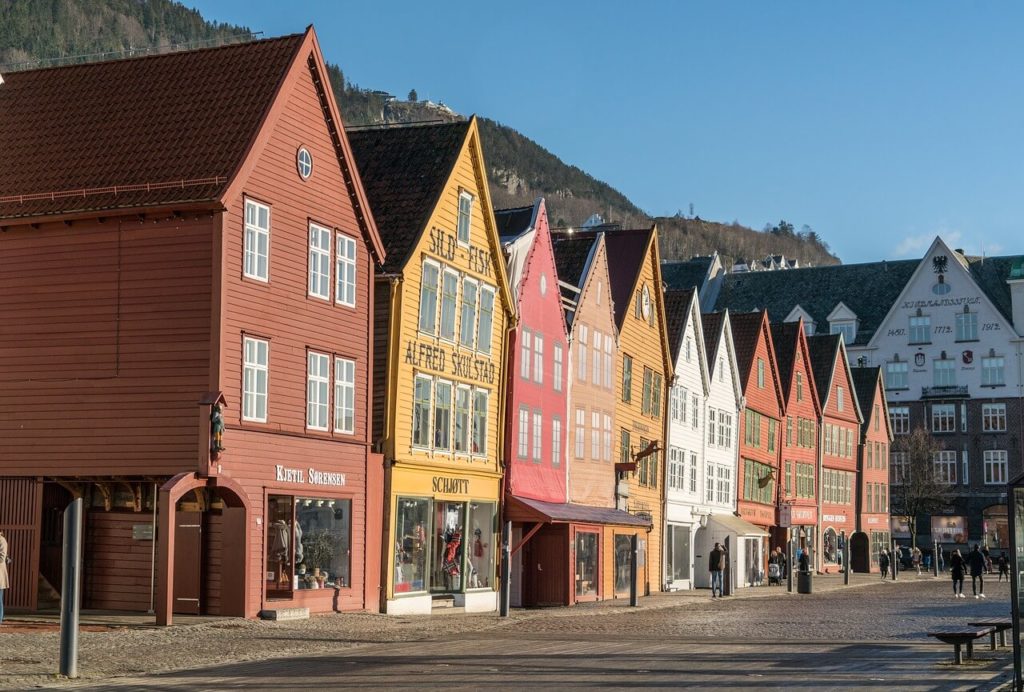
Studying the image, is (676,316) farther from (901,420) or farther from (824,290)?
(824,290)

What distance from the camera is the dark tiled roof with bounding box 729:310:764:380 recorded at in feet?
225

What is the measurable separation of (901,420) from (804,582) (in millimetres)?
53010

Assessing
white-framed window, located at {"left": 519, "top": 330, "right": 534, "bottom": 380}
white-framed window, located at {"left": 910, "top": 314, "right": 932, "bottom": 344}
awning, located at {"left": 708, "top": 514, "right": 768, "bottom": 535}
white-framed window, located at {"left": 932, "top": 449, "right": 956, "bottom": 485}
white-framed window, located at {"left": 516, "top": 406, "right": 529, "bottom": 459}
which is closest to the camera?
white-framed window, located at {"left": 516, "top": 406, "right": 529, "bottom": 459}

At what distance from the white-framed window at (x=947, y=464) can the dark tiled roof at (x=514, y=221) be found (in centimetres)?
6244

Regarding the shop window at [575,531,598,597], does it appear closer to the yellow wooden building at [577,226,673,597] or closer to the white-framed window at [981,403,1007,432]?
the yellow wooden building at [577,226,673,597]

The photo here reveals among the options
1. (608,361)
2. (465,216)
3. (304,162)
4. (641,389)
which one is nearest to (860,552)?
(641,389)

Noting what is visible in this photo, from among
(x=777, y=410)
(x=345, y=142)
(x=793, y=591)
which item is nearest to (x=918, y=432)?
(x=777, y=410)

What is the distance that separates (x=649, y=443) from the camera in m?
55.4

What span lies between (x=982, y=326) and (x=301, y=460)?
79.1 metres

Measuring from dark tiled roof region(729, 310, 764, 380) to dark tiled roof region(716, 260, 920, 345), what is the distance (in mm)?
40395

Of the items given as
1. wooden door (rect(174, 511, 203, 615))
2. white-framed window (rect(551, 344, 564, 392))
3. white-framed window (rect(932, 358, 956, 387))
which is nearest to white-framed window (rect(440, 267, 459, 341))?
white-framed window (rect(551, 344, 564, 392))

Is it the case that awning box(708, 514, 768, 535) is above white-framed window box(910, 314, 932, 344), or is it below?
below

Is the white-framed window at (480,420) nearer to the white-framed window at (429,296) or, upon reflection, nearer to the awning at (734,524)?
the white-framed window at (429,296)


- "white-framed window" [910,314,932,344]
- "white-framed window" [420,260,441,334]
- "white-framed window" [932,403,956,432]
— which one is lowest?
"white-framed window" [420,260,441,334]
